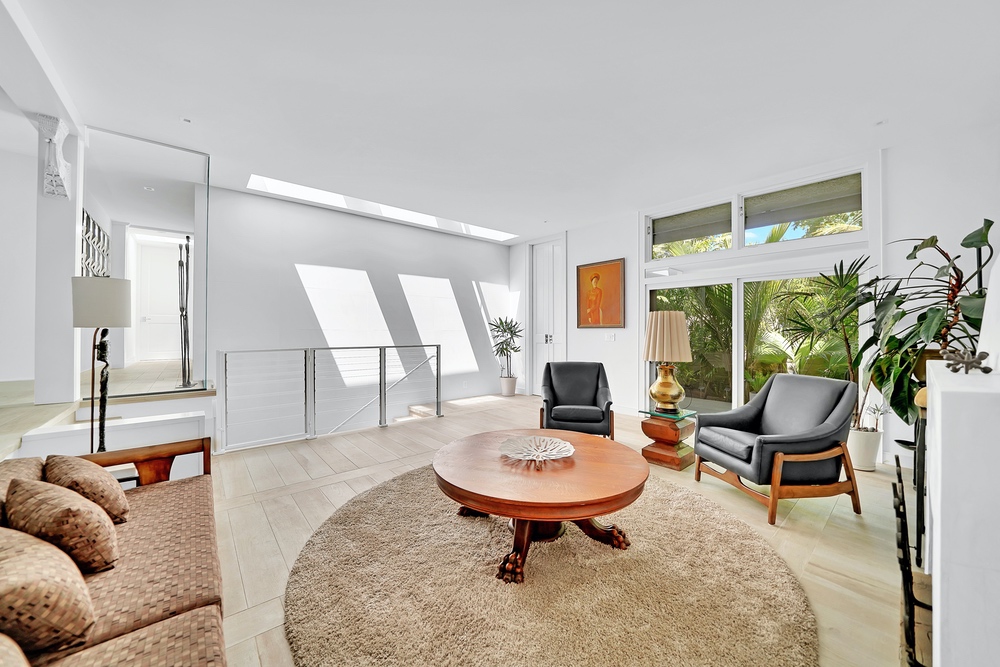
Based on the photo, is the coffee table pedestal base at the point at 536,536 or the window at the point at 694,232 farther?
the window at the point at 694,232

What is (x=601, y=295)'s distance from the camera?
5.88 meters

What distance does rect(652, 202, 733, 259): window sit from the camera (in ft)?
15.2

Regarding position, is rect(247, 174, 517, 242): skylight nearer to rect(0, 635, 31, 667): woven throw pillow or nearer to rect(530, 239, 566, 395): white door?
rect(530, 239, 566, 395): white door

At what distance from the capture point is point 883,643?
1529 mm

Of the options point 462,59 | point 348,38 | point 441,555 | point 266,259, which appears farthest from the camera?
point 266,259

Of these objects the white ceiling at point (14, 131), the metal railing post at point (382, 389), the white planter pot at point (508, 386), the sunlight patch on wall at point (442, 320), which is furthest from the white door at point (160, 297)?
the white planter pot at point (508, 386)

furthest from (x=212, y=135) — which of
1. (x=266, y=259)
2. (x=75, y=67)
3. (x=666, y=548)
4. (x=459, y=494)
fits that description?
(x=666, y=548)

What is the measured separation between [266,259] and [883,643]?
5768 millimetres

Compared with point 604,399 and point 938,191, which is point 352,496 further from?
point 938,191

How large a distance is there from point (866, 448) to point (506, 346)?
16.1 feet

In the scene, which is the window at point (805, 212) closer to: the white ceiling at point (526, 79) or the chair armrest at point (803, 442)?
the white ceiling at point (526, 79)

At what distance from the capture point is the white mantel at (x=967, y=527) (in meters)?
0.71

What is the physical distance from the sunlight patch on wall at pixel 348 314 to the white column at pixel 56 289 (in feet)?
6.86

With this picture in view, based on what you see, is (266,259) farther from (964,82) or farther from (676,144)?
(964,82)
